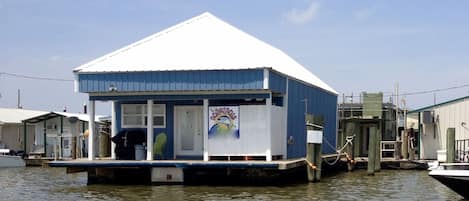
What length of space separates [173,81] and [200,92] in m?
0.96

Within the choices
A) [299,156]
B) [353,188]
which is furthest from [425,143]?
[353,188]

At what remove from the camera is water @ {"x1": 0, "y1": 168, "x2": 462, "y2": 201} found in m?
20.9

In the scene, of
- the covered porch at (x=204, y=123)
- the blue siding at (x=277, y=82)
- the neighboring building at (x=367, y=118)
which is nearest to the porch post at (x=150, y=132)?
the covered porch at (x=204, y=123)

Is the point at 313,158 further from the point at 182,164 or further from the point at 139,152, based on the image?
the point at 139,152

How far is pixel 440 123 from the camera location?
36938 mm

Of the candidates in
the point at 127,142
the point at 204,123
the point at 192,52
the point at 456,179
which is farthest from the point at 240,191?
the point at 456,179

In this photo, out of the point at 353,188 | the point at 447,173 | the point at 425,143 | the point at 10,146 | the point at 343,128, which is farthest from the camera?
the point at 10,146

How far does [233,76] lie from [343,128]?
1901 cm

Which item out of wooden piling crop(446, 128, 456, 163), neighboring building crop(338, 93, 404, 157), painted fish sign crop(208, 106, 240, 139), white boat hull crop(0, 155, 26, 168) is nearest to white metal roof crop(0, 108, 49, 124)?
white boat hull crop(0, 155, 26, 168)

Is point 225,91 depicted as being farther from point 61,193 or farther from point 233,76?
point 61,193

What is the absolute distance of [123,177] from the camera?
25438mm

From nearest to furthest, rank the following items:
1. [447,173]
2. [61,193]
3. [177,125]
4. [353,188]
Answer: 1. [447,173]
2. [61,193]
3. [353,188]
4. [177,125]

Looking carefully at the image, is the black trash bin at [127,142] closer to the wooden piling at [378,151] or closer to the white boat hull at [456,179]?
the wooden piling at [378,151]

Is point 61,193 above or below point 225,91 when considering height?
below
